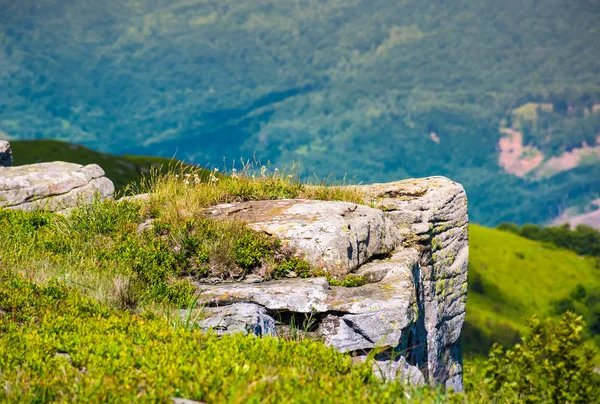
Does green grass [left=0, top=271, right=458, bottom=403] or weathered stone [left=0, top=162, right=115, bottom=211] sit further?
weathered stone [left=0, top=162, right=115, bottom=211]

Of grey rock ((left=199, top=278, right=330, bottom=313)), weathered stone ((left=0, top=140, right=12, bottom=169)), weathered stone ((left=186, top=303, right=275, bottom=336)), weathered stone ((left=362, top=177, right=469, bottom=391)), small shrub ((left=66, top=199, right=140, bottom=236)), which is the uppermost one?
weathered stone ((left=0, top=140, right=12, bottom=169))

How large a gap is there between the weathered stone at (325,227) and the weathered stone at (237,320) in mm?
2820

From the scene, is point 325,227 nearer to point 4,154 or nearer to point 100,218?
point 100,218

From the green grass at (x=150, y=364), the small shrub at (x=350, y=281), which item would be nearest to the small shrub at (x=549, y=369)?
the green grass at (x=150, y=364)

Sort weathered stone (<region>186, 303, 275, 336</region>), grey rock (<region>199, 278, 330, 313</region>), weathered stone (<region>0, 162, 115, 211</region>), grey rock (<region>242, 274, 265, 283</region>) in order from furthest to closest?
weathered stone (<region>0, 162, 115, 211</region>) < grey rock (<region>242, 274, 265, 283</region>) < grey rock (<region>199, 278, 330, 313</region>) < weathered stone (<region>186, 303, 275, 336</region>)

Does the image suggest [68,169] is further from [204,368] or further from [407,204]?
[204,368]

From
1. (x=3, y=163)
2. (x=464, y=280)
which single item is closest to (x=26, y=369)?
(x=464, y=280)

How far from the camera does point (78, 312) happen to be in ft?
33.7

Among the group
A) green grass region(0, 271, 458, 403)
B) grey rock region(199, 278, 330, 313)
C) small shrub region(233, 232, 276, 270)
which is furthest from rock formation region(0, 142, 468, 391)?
green grass region(0, 271, 458, 403)

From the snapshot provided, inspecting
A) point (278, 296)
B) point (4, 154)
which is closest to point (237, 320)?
point (278, 296)

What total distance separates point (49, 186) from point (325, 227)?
10178 mm

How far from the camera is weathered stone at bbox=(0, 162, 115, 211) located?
62.2 feet

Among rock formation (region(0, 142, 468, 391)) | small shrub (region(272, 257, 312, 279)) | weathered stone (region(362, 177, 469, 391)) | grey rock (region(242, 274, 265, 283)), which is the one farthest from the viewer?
weathered stone (region(362, 177, 469, 391))

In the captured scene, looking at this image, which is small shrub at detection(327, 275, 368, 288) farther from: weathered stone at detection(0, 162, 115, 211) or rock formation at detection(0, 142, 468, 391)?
weathered stone at detection(0, 162, 115, 211)
